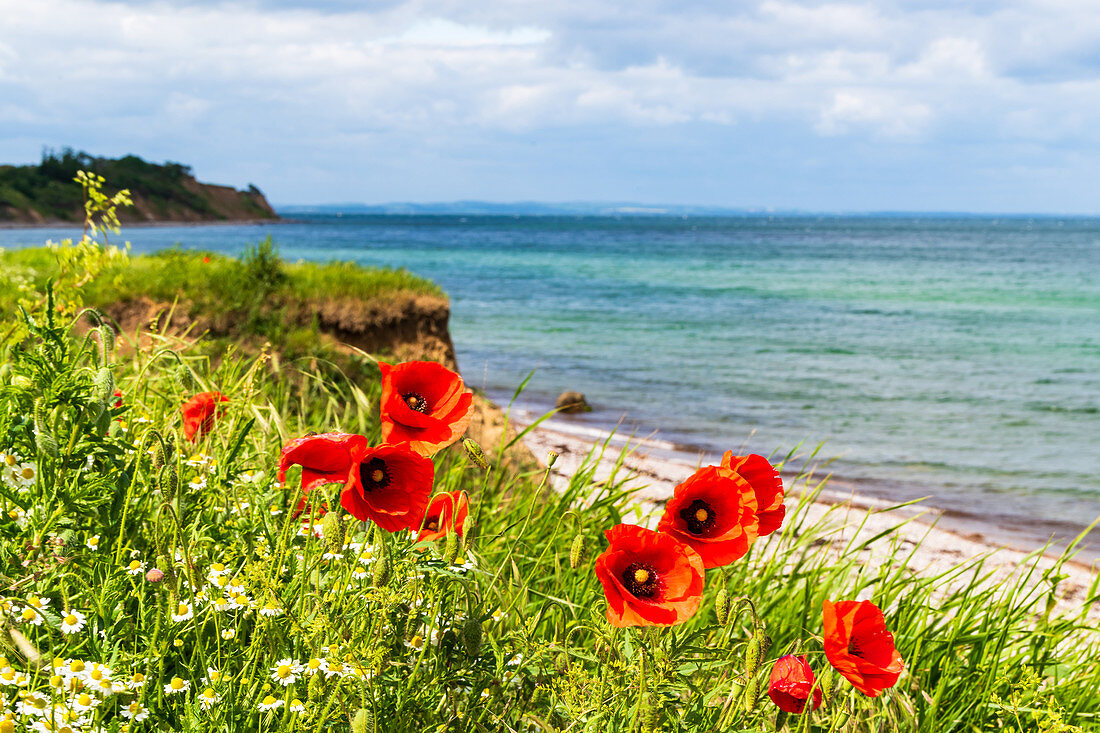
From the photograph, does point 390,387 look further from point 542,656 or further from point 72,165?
point 72,165

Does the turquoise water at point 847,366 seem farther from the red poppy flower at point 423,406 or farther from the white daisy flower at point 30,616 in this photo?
the white daisy flower at point 30,616

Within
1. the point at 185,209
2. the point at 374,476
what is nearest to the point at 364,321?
the point at 374,476

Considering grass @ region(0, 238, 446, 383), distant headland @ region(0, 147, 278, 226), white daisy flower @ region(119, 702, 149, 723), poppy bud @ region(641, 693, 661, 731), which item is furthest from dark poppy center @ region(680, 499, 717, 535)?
distant headland @ region(0, 147, 278, 226)

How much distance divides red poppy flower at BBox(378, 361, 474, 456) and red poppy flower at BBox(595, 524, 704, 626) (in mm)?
411

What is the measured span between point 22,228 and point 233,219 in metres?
34.6

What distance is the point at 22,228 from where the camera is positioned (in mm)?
53500

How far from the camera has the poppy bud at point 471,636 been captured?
5.23ft

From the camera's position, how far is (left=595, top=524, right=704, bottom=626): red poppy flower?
142 centimetres

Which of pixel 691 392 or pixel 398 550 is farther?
pixel 691 392

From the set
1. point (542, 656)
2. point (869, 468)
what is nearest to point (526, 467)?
point (542, 656)

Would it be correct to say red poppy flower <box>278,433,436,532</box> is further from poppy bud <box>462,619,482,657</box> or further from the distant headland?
the distant headland

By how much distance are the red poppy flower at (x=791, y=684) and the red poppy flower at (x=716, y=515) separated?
246 mm

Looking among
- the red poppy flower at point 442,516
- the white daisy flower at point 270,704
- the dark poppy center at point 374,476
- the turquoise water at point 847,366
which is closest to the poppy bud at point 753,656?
the red poppy flower at point 442,516

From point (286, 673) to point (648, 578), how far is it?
75cm
